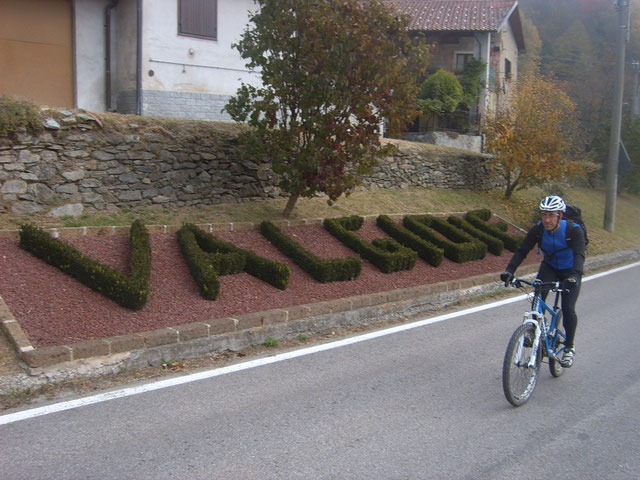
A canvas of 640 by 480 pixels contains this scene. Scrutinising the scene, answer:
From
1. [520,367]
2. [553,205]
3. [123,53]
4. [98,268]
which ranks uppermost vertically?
[123,53]

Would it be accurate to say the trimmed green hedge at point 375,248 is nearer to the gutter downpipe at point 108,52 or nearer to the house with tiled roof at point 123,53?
the house with tiled roof at point 123,53

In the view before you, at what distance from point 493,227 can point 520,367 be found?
32.4 feet

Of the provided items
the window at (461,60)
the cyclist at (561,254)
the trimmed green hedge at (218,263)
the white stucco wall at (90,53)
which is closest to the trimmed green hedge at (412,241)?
the trimmed green hedge at (218,263)

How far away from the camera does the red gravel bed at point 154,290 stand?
629 cm

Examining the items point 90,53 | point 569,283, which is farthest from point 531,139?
point 569,283

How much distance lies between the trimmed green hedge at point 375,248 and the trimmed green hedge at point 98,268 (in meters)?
4.09

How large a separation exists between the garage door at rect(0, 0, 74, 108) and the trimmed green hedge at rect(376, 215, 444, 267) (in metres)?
8.24

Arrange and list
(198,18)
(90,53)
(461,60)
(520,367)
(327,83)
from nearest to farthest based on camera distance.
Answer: (520,367) → (327,83) → (90,53) → (198,18) → (461,60)

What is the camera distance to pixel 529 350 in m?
5.71

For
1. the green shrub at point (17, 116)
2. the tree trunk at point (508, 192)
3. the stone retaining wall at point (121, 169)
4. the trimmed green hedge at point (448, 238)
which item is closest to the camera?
the green shrub at point (17, 116)

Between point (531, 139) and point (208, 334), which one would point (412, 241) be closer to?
point (208, 334)

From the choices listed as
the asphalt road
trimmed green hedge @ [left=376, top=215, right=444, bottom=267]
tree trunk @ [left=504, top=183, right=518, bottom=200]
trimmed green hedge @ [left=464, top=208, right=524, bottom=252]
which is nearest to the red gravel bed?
trimmed green hedge @ [left=376, top=215, right=444, bottom=267]

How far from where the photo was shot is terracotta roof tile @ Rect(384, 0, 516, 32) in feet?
94.8

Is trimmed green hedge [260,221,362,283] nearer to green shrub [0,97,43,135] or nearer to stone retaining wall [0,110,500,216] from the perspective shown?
stone retaining wall [0,110,500,216]
